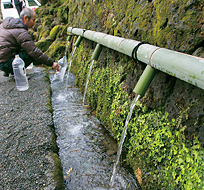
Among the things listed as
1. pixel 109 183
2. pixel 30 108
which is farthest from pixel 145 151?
pixel 30 108

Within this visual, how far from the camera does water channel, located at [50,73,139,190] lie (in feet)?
7.43

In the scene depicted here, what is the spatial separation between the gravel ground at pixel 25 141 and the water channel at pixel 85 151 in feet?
1.24

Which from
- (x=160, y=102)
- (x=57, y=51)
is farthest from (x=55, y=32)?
(x=160, y=102)

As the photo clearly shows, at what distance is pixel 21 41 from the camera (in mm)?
4539

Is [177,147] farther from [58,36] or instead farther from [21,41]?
[58,36]

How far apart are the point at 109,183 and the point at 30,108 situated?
6.89ft

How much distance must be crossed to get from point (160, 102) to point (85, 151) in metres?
1.49

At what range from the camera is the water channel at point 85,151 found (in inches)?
89.1

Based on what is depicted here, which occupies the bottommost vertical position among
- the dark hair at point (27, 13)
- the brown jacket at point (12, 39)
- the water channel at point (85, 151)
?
the water channel at point (85, 151)

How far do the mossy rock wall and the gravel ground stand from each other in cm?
107

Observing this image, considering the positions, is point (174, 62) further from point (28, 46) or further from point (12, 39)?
point (12, 39)

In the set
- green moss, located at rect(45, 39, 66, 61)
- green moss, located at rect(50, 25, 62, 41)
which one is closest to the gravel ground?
green moss, located at rect(45, 39, 66, 61)

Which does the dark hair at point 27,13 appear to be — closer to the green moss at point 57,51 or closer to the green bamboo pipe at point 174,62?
the green moss at point 57,51

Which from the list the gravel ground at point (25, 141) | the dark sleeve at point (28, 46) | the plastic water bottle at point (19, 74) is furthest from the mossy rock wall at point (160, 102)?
the plastic water bottle at point (19, 74)
